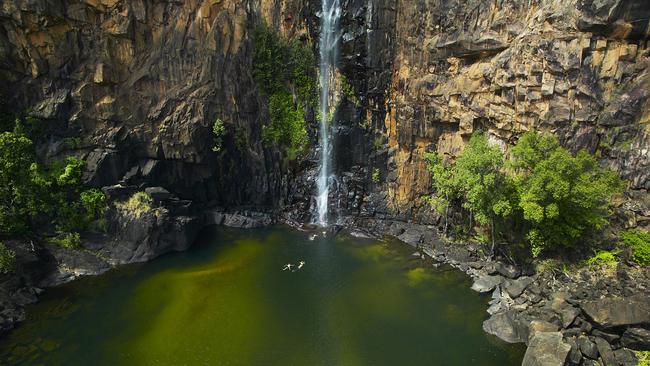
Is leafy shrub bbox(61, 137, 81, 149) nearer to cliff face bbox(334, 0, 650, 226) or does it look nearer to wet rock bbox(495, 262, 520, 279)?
cliff face bbox(334, 0, 650, 226)

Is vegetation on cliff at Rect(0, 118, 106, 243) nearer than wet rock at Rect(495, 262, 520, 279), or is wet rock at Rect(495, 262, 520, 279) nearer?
vegetation on cliff at Rect(0, 118, 106, 243)

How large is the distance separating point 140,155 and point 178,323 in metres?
18.3

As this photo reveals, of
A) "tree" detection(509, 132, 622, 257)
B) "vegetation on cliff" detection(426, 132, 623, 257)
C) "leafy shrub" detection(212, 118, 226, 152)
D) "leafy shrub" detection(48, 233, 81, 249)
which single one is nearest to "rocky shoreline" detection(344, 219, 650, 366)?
"vegetation on cliff" detection(426, 132, 623, 257)

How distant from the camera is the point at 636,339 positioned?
22844 millimetres

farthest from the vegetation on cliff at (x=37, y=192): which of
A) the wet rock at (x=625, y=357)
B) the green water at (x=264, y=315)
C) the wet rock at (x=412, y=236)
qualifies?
the wet rock at (x=625, y=357)

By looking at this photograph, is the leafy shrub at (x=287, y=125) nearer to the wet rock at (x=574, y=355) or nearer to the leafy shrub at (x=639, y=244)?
the leafy shrub at (x=639, y=244)

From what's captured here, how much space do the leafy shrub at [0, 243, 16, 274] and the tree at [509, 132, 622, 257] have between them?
3517 cm

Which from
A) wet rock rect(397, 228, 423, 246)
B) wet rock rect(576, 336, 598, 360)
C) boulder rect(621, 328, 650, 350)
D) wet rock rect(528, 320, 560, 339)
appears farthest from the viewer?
wet rock rect(397, 228, 423, 246)

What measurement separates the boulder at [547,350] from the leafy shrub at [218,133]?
31.0 metres

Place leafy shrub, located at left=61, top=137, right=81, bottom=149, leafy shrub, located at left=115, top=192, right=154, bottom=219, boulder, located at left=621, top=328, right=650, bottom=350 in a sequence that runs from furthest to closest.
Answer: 1. leafy shrub, located at left=61, top=137, right=81, bottom=149
2. leafy shrub, located at left=115, top=192, right=154, bottom=219
3. boulder, located at left=621, top=328, right=650, bottom=350

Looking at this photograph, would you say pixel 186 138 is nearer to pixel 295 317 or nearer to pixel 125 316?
pixel 125 316

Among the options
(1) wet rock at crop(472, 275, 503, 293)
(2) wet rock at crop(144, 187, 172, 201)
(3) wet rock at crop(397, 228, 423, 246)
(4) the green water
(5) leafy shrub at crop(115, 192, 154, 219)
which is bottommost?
(4) the green water

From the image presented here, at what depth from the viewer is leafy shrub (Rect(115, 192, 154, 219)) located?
3572 centimetres

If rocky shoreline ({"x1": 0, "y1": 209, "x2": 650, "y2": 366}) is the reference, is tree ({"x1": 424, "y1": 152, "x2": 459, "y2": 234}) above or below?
above
